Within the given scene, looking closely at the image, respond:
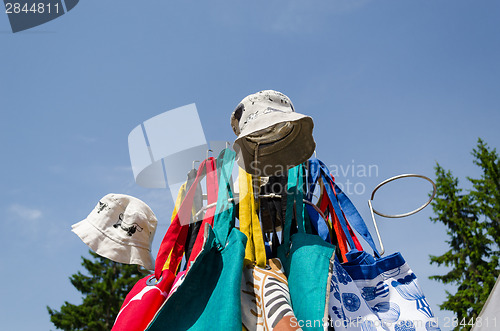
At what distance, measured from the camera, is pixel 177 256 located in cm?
138

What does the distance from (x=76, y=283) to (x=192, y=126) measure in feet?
35.7

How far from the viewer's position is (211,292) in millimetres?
1052

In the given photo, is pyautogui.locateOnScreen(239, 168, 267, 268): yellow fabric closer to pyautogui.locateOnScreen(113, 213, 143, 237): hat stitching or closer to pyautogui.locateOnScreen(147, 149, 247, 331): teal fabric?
pyautogui.locateOnScreen(147, 149, 247, 331): teal fabric

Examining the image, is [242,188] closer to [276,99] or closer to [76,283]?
[276,99]

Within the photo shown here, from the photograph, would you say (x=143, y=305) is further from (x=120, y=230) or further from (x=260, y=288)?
(x=120, y=230)

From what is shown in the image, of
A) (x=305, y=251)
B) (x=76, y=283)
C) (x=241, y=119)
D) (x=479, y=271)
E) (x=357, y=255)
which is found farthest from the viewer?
(x=76, y=283)

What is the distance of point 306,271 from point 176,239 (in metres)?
0.51

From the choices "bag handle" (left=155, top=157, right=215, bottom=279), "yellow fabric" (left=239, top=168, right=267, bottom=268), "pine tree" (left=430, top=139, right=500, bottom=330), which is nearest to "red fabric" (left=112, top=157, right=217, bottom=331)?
"bag handle" (left=155, top=157, right=215, bottom=279)

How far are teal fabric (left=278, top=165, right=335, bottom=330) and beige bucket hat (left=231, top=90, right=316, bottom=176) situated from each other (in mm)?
195

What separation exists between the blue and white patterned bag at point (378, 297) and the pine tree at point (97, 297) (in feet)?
30.3

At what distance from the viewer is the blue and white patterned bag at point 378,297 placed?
111 cm

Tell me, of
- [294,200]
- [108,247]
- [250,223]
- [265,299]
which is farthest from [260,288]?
[108,247]

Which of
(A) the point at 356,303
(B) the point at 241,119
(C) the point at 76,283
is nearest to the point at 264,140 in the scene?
(B) the point at 241,119

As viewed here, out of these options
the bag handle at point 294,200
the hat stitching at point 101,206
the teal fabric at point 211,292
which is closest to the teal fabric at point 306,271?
the bag handle at point 294,200
